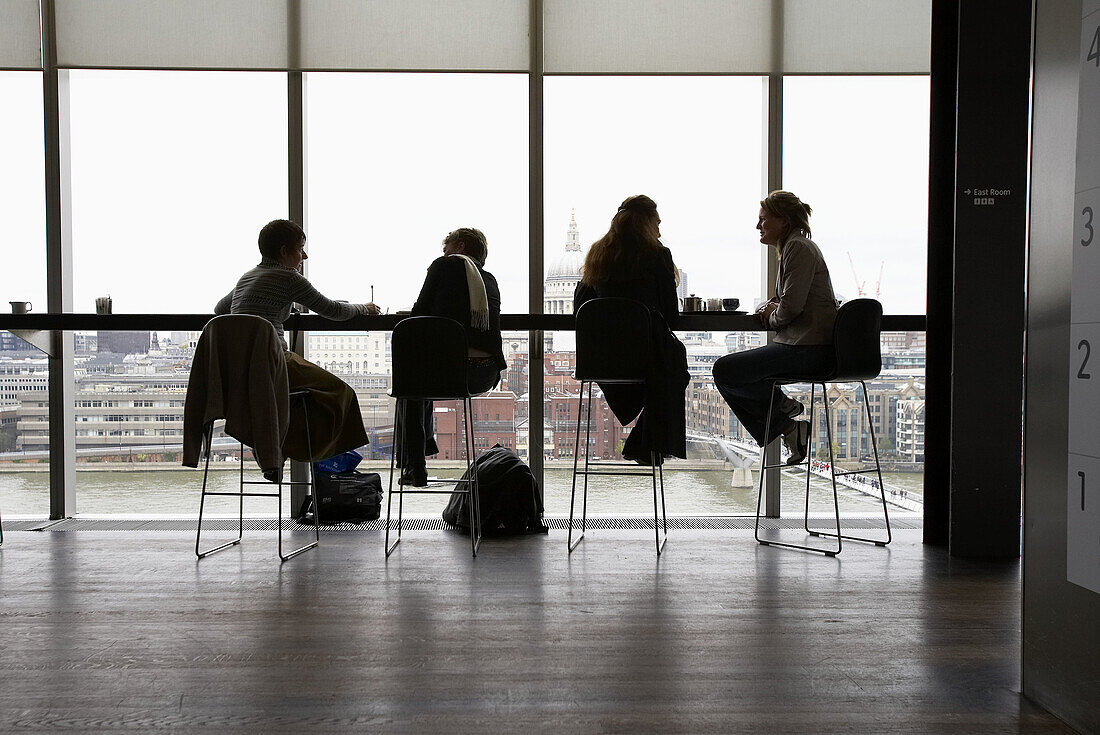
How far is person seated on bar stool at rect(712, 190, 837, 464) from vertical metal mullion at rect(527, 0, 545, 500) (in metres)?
1.01

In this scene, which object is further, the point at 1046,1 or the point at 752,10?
the point at 752,10

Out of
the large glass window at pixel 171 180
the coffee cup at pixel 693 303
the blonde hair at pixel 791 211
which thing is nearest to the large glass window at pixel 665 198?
the coffee cup at pixel 693 303

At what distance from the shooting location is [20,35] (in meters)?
4.32

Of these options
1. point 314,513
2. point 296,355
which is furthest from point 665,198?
point 314,513

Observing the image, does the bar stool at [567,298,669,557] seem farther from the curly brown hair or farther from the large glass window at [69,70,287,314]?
the large glass window at [69,70,287,314]

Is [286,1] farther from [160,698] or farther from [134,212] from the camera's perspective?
[160,698]

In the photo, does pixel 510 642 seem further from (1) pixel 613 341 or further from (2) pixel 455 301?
(2) pixel 455 301

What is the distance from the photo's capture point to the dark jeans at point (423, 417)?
385 centimetres

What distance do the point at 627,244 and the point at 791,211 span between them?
762 millimetres

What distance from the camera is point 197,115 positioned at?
4.45 m

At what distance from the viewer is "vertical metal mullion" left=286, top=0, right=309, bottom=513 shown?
4.36 metres

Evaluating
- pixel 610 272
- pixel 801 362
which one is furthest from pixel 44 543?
pixel 801 362

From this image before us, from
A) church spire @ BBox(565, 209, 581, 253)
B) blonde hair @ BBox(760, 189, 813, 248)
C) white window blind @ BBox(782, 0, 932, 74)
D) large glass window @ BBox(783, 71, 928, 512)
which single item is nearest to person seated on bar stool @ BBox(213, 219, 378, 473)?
church spire @ BBox(565, 209, 581, 253)

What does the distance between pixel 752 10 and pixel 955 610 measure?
10.3 feet
